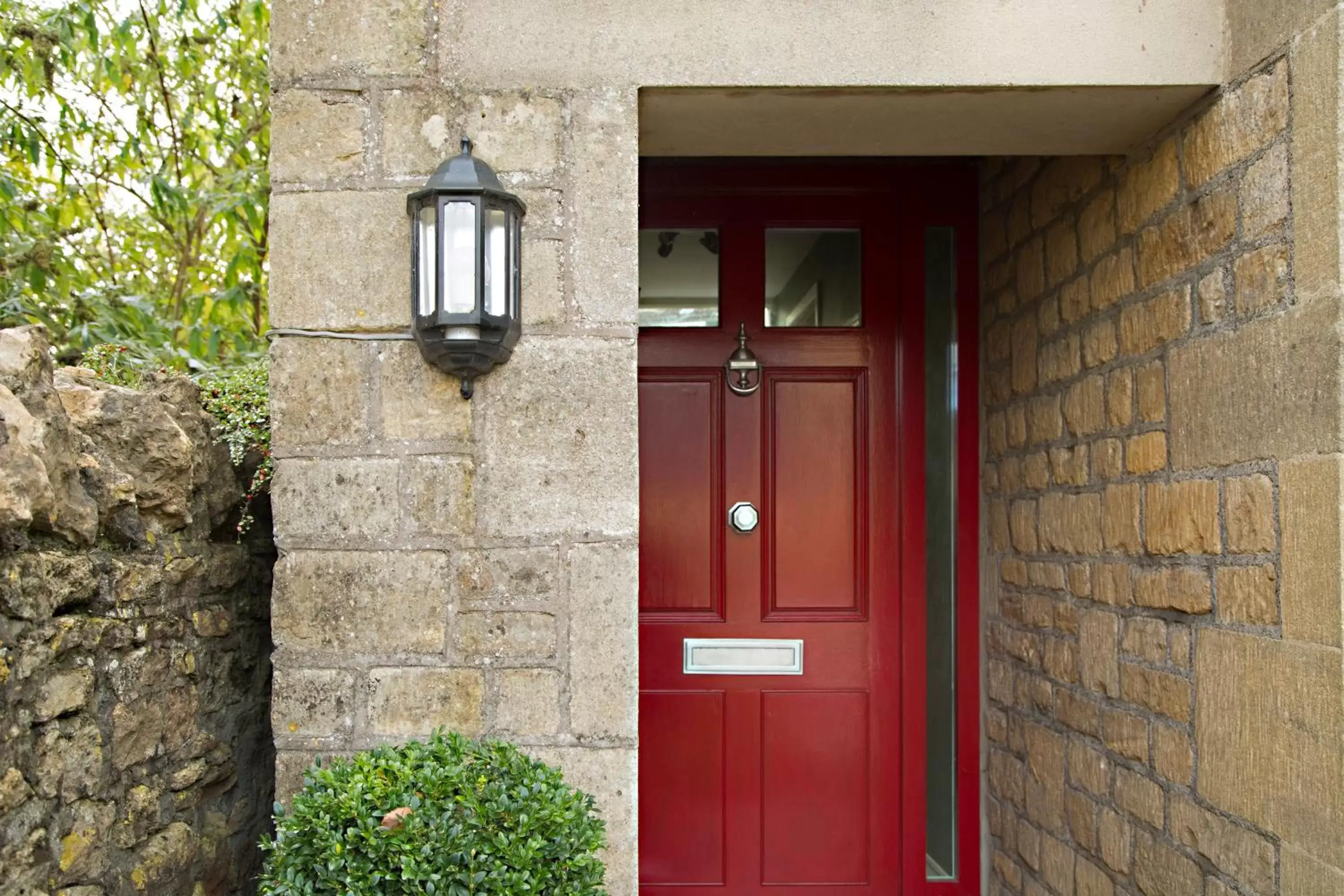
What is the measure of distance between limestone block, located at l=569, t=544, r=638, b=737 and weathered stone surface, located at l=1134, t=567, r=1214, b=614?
4.23 ft

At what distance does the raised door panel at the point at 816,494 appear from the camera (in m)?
3.56

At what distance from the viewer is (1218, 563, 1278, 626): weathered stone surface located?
213 cm

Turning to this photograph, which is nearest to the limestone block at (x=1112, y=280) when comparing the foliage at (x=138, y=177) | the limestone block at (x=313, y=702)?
the limestone block at (x=313, y=702)

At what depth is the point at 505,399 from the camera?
2.33 meters

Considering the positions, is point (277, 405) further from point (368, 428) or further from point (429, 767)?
point (429, 767)

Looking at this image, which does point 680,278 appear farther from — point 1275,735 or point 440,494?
point 1275,735

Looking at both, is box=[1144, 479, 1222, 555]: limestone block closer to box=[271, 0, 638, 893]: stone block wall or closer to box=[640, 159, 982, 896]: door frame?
box=[640, 159, 982, 896]: door frame

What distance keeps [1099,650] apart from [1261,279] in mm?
1117

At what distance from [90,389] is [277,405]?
0.42 m

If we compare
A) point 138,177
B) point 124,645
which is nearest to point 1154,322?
point 124,645

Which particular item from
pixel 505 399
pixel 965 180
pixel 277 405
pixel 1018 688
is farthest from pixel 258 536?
pixel 965 180

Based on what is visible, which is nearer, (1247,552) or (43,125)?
(1247,552)

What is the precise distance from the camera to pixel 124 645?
2174 mm

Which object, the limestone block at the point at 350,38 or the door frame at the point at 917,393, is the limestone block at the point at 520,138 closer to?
the limestone block at the point at 350,38
